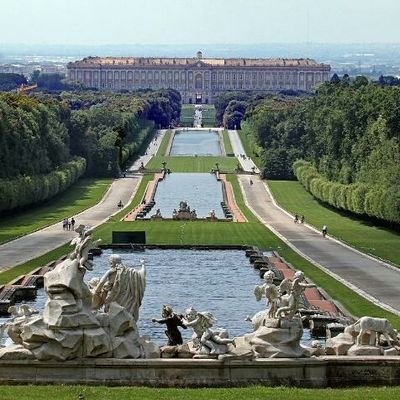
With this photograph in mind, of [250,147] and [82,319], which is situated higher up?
[82,319]

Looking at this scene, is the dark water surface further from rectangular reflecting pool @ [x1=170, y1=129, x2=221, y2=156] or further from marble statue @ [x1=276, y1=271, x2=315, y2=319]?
rectangular reflecting pool @ [x1=170, y1=129, x2=221, y2=156]

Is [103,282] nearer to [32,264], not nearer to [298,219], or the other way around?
[32,264]

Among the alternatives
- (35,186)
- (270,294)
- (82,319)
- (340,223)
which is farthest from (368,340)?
(35,186)

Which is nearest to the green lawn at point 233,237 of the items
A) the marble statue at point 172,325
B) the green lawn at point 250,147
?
the marble statue at point 172,325

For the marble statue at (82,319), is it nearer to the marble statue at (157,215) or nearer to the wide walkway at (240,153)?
the marble statue at (157,215)

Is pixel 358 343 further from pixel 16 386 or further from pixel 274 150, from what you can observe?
pixel 274 150

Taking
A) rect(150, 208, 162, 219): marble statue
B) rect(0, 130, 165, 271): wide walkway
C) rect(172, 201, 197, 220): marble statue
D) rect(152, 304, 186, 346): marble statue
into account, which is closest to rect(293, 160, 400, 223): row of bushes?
rect(172, 201, 197, 220): marble statue
